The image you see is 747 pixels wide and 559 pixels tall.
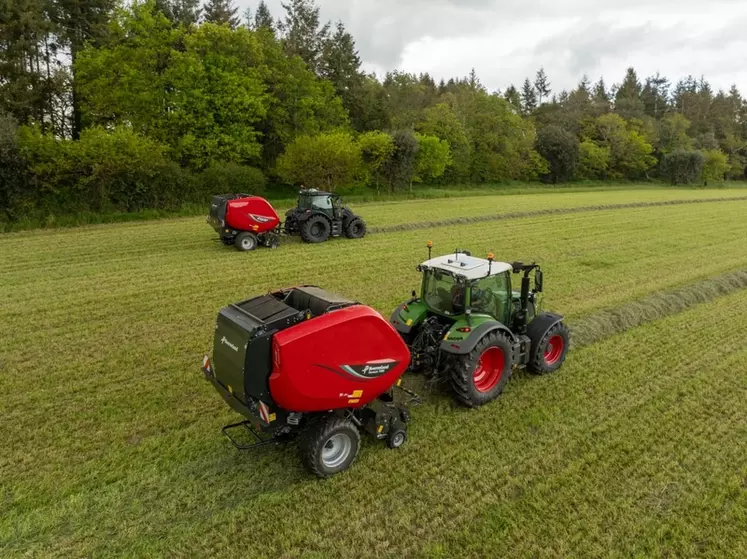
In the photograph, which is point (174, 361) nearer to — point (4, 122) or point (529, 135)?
point (4, 122)

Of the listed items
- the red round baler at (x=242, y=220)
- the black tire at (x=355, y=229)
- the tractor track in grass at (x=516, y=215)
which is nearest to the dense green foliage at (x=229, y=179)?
the tractor track in grass at (x=516, y=215)

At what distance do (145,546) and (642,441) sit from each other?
16.7ft

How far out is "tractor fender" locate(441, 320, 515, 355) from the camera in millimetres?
5754

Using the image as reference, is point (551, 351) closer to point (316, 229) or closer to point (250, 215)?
point (250, 215)

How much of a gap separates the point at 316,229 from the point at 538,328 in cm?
1067

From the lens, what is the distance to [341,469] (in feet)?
16.4

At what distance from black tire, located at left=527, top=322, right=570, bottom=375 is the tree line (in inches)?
755

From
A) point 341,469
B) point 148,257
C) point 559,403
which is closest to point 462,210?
point 148,257

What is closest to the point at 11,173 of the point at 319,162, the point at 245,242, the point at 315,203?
the point at 245,242

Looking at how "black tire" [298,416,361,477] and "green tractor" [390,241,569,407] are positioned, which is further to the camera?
"green tractor" [390,241,569,407]

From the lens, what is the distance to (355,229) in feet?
57.0

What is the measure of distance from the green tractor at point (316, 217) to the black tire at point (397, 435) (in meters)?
11.4

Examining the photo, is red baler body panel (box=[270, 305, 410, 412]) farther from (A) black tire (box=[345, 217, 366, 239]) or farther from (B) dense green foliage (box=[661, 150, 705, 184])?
(B) dense green foliage (box=[661, 150, 705, 184])

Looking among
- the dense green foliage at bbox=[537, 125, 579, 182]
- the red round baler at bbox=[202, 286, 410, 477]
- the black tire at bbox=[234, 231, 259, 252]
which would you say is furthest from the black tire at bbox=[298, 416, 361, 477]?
the dense green foliage at bbox=[537, 125, 579, 182]
